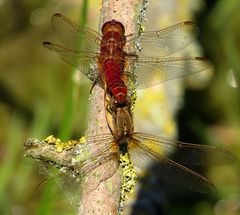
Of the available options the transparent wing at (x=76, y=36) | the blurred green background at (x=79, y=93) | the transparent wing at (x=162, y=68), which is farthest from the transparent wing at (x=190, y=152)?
the blurred green background at (x=79, y=93)

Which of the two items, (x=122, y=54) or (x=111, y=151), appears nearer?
(x=111, y=151)

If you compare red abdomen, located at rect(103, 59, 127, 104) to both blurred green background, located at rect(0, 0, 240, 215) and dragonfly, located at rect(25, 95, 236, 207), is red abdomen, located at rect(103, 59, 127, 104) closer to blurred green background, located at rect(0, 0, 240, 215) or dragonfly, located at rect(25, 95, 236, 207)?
dragonfly, located at rect(25, 95, 236, 207)

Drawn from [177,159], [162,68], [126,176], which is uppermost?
[162,68]

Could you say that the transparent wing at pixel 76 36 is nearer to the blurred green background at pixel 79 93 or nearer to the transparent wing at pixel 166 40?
the transparent wing at pixel 166 40

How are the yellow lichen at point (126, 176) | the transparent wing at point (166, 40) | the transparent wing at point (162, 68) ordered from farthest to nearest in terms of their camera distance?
the transparent wing at point (166, 40) → the transparent wing at point (162, 68) → the yellow lichen at point (126, 176)

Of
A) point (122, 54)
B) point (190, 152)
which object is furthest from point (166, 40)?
point (122, 54)

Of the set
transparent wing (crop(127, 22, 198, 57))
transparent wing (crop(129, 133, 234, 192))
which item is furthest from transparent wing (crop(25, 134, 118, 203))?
transparent wing (crop(127, 22, 198, 57))

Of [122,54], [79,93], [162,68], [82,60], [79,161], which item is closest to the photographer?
[79,161]

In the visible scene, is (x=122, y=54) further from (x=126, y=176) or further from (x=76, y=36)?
(x=76, y=36)

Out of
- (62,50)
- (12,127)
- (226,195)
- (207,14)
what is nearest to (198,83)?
(207,14)
